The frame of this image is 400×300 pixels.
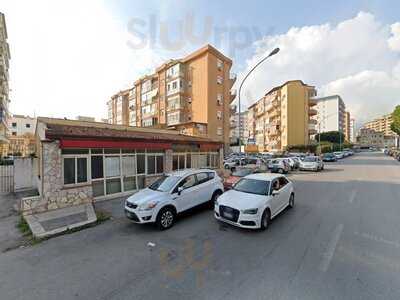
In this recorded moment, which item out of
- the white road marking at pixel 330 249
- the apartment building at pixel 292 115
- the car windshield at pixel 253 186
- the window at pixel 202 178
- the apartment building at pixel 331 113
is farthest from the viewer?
the apartment building at pixel 331 113

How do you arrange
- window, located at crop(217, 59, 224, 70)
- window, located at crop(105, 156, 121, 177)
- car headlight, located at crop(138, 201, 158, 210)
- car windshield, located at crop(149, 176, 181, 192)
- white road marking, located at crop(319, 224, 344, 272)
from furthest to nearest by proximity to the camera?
window, located at crop(217, 59, 224, 70) → window, located at crop(105, 156, 121, 177) → car windshield, located at crop(149, 176, 181, 192) → car headlight, located at crop(138, 201, 158, 210) → white road marking, located at crop(319, 224, 344, 272)

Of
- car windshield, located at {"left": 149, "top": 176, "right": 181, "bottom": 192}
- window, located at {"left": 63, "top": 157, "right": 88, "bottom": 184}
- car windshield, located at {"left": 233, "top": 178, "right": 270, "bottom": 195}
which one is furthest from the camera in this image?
window, located at {"left": 63, "top": 157, "right": 88, "bottom": 184}

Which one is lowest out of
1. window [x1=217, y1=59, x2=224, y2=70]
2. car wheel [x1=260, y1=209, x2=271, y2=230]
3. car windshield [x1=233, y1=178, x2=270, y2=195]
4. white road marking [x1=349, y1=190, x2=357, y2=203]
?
white road marking [x1=349, y1=190, x2=357, y2=203]

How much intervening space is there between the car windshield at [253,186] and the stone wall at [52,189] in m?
7.17

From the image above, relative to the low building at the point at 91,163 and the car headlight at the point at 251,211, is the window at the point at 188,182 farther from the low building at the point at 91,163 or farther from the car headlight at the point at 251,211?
the low building at the point at 91,163

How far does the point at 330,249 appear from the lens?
191 inches

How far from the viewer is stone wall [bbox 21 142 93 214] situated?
834cm

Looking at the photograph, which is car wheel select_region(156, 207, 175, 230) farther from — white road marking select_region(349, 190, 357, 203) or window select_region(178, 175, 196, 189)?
white road marking select_region(349, 190, 357, 203)

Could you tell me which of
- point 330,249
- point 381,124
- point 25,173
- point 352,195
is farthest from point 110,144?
point 381,124

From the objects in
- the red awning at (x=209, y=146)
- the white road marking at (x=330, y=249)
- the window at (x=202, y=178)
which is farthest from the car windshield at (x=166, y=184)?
the red awning at (x=209, y=146)

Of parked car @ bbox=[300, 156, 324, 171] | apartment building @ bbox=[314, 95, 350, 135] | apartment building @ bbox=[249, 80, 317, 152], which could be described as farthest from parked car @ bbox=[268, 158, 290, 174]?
apartment building @ bbox=[314, 95, 350, 135]

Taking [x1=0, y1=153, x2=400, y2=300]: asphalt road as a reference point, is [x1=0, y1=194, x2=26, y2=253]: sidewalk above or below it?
below

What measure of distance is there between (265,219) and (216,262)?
7.71ft

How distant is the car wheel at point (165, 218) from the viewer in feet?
21.0
